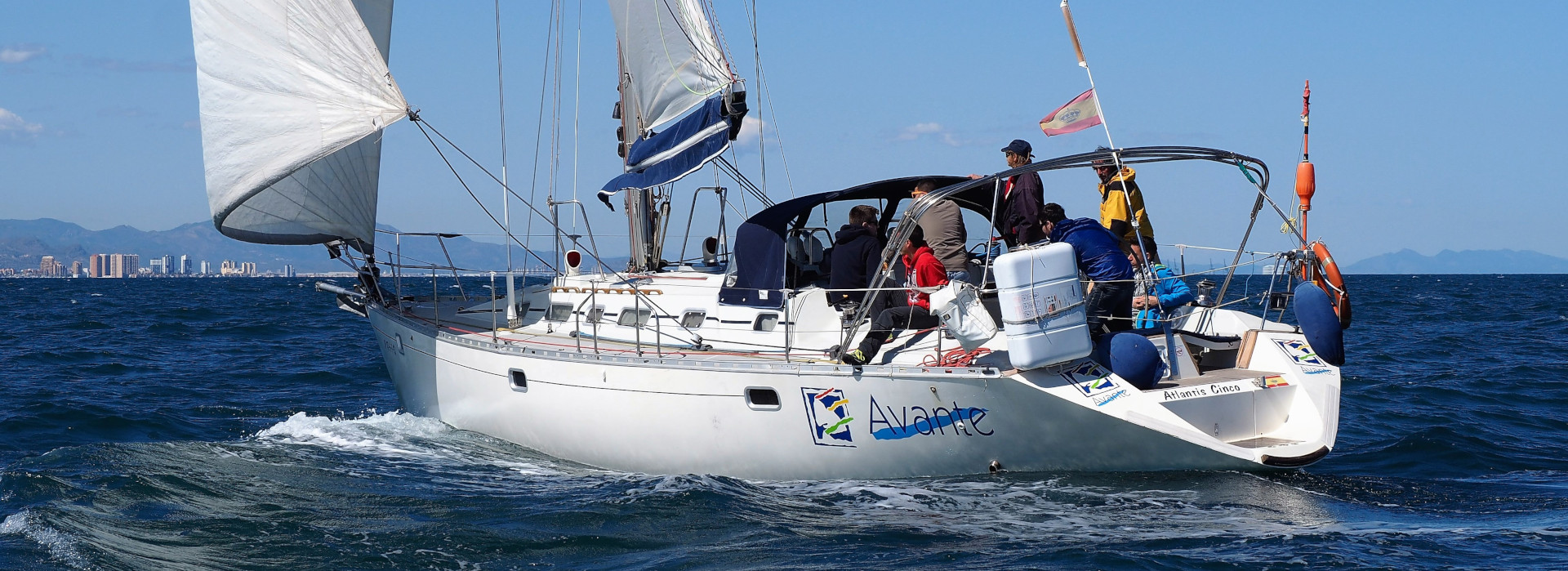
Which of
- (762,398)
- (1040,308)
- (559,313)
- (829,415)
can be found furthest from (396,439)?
(1040,308)

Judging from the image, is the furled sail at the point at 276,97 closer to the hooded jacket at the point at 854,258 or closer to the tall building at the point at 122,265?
the hooded jacket at the point at 854,258

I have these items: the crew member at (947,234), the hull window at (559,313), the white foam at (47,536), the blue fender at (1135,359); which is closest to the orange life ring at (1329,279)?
the blue fender at (1135,359)

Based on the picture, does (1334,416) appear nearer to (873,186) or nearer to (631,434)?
(873,186)

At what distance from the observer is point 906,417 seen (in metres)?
7.56

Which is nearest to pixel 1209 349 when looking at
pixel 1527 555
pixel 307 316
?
pixel 1527 555

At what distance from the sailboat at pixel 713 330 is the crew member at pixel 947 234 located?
354 millimetres

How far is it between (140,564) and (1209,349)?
6.96 meters

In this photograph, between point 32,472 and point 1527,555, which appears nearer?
point 1527,555

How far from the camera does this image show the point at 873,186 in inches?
380

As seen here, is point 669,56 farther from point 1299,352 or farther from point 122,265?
point 122,265

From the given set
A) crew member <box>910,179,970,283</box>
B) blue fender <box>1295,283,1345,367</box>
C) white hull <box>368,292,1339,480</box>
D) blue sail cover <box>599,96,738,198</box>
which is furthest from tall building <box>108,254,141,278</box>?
blue fender <box>1295,283,1345,367</box>

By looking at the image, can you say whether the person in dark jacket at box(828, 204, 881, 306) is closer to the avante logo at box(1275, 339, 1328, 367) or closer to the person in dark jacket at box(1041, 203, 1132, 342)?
the person in dark jacket at box(1041, 203, 1132, 342)

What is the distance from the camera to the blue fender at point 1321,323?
7.59 m

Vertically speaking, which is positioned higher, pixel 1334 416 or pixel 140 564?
pixel 1334 416
